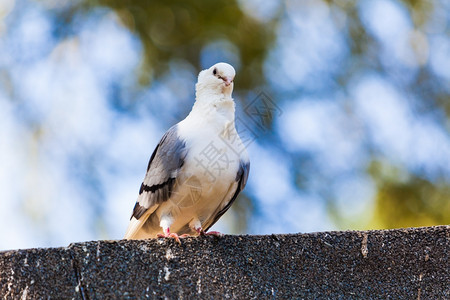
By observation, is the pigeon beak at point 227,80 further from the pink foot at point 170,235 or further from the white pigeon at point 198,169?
the pink foot at point 170,235

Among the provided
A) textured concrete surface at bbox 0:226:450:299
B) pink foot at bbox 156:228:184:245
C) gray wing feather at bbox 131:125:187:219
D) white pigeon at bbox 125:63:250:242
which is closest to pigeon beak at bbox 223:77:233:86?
white pigeon at bbox 125:63:250:242

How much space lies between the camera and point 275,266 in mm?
3066

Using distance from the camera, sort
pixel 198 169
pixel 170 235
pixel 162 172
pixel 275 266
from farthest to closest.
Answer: pixel 162 172
pixel 198 169
pixel 170 235
pixel 275 266

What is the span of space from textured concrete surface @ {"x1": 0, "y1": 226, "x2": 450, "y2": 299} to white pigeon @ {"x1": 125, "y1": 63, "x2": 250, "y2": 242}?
98 cm

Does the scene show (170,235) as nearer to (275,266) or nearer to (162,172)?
(162,172)

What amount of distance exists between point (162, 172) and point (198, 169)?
12.0 inches

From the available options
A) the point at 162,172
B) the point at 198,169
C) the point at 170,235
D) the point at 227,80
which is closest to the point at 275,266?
the point at 170,235

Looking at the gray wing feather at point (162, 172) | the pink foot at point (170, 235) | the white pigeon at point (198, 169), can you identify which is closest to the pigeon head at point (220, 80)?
the white pigeon at point (198, 169)

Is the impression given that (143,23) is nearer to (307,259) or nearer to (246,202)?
(246,202)

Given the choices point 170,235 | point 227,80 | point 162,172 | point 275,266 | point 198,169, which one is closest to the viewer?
point 275,266

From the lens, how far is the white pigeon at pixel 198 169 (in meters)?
4.15

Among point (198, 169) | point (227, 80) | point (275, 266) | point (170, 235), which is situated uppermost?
point (227, 80)

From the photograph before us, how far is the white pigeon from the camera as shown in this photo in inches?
163

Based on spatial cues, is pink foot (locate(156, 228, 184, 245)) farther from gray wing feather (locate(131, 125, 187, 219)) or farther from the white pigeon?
gray wing feather (locate(131, 125, 187, 219))
